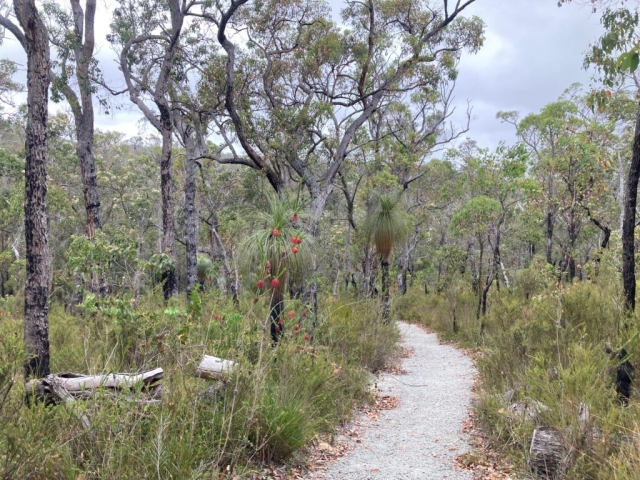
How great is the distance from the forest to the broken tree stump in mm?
28

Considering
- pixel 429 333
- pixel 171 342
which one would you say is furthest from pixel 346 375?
pixel 429 333

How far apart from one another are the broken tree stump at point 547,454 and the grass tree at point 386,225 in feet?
22.6

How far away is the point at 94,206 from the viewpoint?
9.71m

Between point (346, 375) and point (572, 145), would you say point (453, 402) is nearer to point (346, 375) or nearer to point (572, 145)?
point (346, 375)

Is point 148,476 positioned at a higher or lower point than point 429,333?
higher

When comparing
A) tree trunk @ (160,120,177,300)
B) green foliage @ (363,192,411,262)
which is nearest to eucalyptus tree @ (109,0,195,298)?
tree trunk @ (160,120,177,300)

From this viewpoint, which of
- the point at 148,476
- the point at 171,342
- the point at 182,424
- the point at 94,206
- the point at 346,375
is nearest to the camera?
the point at 148,476

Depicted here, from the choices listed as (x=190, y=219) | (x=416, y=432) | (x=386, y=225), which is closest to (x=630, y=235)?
(x=416, y=432)

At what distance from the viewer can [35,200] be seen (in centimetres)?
405

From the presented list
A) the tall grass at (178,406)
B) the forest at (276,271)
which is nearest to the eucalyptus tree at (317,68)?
the forest at (276,271)

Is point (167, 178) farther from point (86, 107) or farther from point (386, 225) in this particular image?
point (386, 225)

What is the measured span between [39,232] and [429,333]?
1229 centimetres

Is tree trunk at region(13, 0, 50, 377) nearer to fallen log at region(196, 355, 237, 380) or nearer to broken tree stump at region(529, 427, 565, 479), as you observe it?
fallen log at region(196, 355, 237, 380)

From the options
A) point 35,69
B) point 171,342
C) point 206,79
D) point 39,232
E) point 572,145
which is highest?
point 206,79
